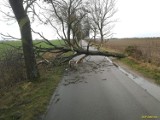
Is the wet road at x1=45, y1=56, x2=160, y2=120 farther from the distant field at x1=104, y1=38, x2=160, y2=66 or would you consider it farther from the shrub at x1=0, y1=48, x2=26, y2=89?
the distant field at x1=104, y1=38, x2=160, y2=66

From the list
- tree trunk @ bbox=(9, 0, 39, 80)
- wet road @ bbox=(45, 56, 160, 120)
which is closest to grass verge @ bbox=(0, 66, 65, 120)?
wet road @ bbox=(45, 56, 160, 120)

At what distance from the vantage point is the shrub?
43.0 ft

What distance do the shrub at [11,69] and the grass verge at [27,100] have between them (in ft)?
5.94

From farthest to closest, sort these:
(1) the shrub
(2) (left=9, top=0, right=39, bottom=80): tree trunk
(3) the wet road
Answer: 1. (1) the shrub
2. (2) (left=9, top=0, right=39, bottom=80): tree trunk
3. (3) the wet road

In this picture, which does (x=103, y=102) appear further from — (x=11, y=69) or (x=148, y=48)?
(x=148, y=48)

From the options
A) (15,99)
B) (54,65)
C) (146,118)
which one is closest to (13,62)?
(54,65)

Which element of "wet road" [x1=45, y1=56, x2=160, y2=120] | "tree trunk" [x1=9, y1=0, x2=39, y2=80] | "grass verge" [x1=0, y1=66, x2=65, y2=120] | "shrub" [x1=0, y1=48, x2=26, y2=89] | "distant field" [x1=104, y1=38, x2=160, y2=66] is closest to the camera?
"wet road" [x1=45, y1=56, x2=160, y2=120]

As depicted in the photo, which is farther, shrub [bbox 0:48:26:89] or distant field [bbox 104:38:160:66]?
distant field [bbox 104:38:160:66]

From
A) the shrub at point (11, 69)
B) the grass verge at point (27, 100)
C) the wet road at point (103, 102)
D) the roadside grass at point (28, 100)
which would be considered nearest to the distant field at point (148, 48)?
the wet road at point (103, 102)

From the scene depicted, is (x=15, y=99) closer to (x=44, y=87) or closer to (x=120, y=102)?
(x=44, y=87)

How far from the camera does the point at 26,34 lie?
39.4 ft

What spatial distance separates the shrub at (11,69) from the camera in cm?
1312

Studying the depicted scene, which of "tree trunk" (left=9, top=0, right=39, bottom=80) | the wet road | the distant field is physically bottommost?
the distant field

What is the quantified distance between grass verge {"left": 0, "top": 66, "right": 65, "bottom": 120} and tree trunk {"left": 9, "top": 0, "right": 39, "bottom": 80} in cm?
63
